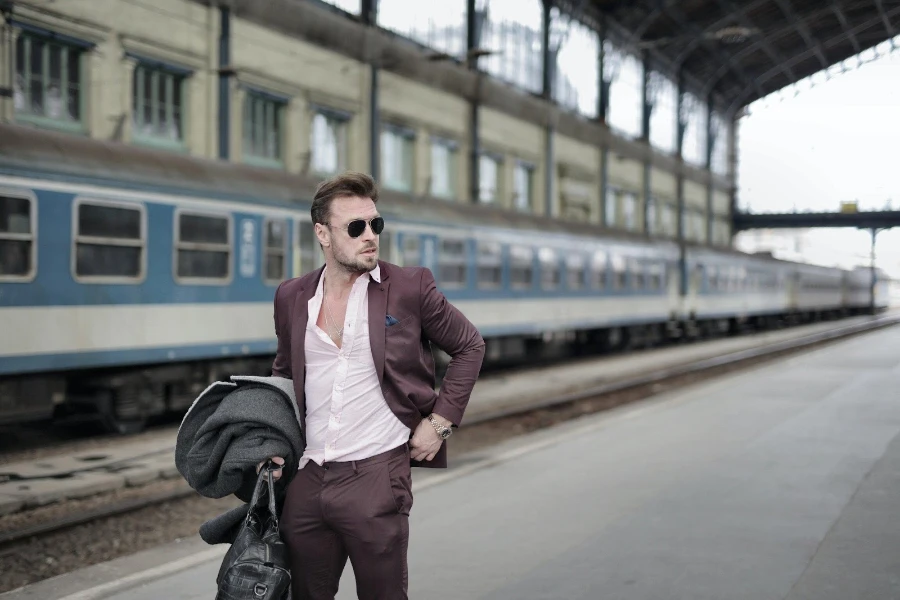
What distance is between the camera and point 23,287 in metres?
9.92

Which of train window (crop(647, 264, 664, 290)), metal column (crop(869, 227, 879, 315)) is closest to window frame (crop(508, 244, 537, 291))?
train window (crop(647, 264, 664, 290))

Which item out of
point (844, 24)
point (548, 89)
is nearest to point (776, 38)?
point (844, 24)

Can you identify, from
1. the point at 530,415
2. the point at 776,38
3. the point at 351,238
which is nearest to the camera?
the point at 351,238

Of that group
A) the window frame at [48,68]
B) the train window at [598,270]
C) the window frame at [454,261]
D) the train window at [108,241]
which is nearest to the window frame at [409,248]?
the window frame at [454,261]

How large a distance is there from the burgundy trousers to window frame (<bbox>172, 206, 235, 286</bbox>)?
8939 millimetres

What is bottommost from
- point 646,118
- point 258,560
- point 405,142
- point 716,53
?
point 258,560

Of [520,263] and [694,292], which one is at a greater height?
[520,263]

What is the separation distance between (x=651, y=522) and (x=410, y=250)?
10.8 meters

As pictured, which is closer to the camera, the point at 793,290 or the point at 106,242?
the point at 106,242

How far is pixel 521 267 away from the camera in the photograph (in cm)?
2039

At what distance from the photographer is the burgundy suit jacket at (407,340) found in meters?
3.18

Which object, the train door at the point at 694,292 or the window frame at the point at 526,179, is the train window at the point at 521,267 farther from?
the window frame at the point at 526,179

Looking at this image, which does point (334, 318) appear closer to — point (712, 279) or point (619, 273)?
point (619, 273)

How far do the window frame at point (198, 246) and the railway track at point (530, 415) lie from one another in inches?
141
